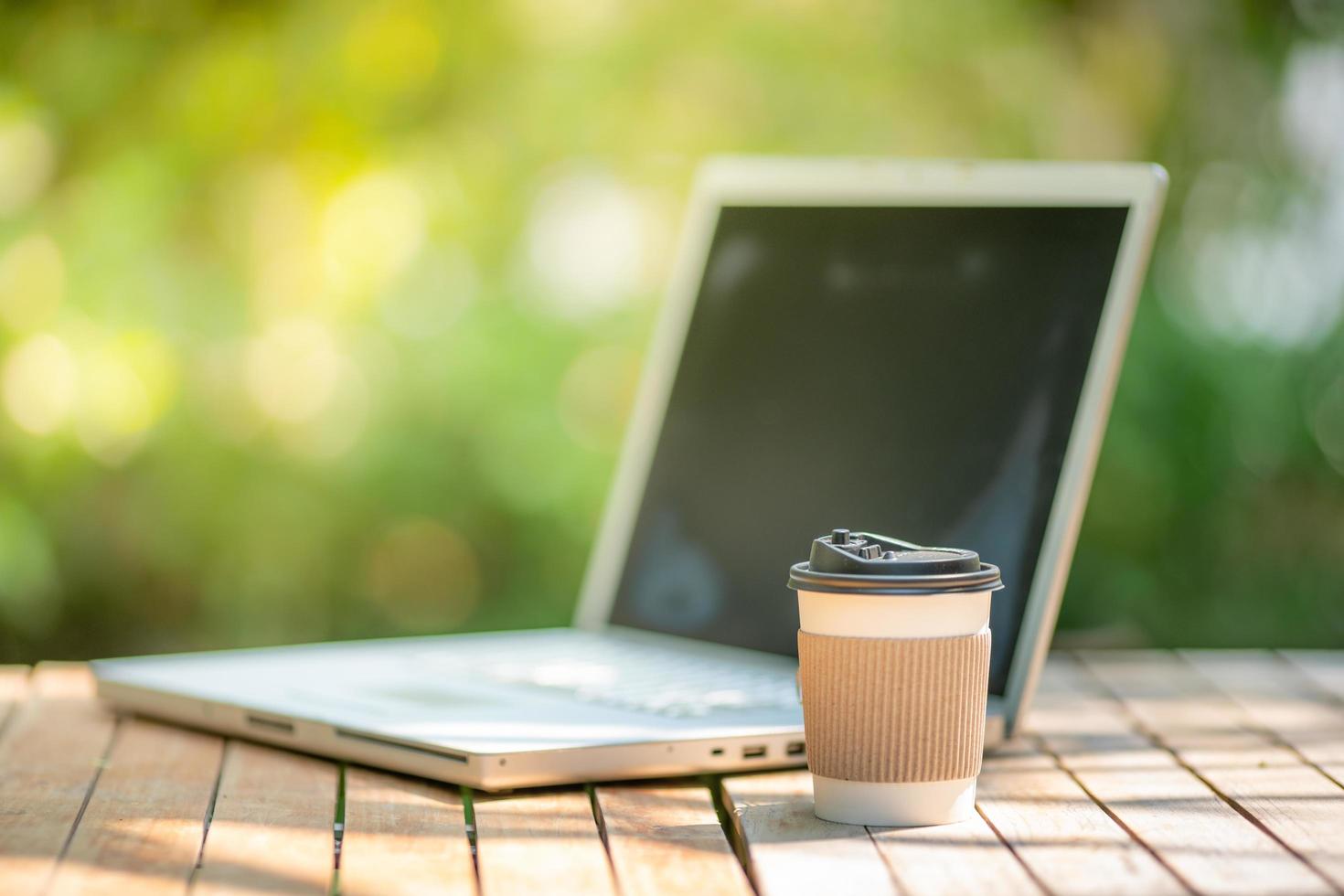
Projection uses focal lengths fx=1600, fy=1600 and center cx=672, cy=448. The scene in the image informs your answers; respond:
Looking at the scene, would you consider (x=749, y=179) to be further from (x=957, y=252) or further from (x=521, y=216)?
(x=521, y=216)

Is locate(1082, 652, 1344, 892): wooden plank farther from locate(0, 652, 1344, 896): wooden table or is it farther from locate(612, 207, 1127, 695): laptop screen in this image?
locate(612, 207, 1127, 695): laptop screen

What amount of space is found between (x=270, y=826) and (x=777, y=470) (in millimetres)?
850

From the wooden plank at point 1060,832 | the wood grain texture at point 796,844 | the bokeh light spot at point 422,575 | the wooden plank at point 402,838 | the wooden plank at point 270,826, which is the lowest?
the bokeh light spot at point 422,575

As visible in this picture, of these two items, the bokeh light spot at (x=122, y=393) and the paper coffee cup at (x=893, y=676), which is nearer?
the paper coffee cup at (x=893, y=676)

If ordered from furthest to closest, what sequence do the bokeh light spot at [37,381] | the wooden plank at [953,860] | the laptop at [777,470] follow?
the bokeh light spot at [37,381]
the laptop at [777,470]
the wooden plank at [953,860]

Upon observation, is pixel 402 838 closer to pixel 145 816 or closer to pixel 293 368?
pixel 145 816

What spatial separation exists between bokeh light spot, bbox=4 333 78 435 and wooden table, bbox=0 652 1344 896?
1.78 meters

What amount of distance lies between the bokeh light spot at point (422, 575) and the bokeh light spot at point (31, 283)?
91 cm

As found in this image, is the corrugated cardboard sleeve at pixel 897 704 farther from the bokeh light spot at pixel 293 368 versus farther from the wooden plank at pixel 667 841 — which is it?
the bokeh light spot at pixel 293 368

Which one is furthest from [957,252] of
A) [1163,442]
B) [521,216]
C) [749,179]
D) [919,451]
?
[521,216]

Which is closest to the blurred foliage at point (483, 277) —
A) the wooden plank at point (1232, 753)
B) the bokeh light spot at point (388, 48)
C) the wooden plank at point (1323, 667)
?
the bokeh light spot at point (388, 48)

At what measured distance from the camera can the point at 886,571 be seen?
1310mm

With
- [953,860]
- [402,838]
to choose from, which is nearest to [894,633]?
[953,860]

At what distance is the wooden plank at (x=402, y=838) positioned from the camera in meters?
1.20
